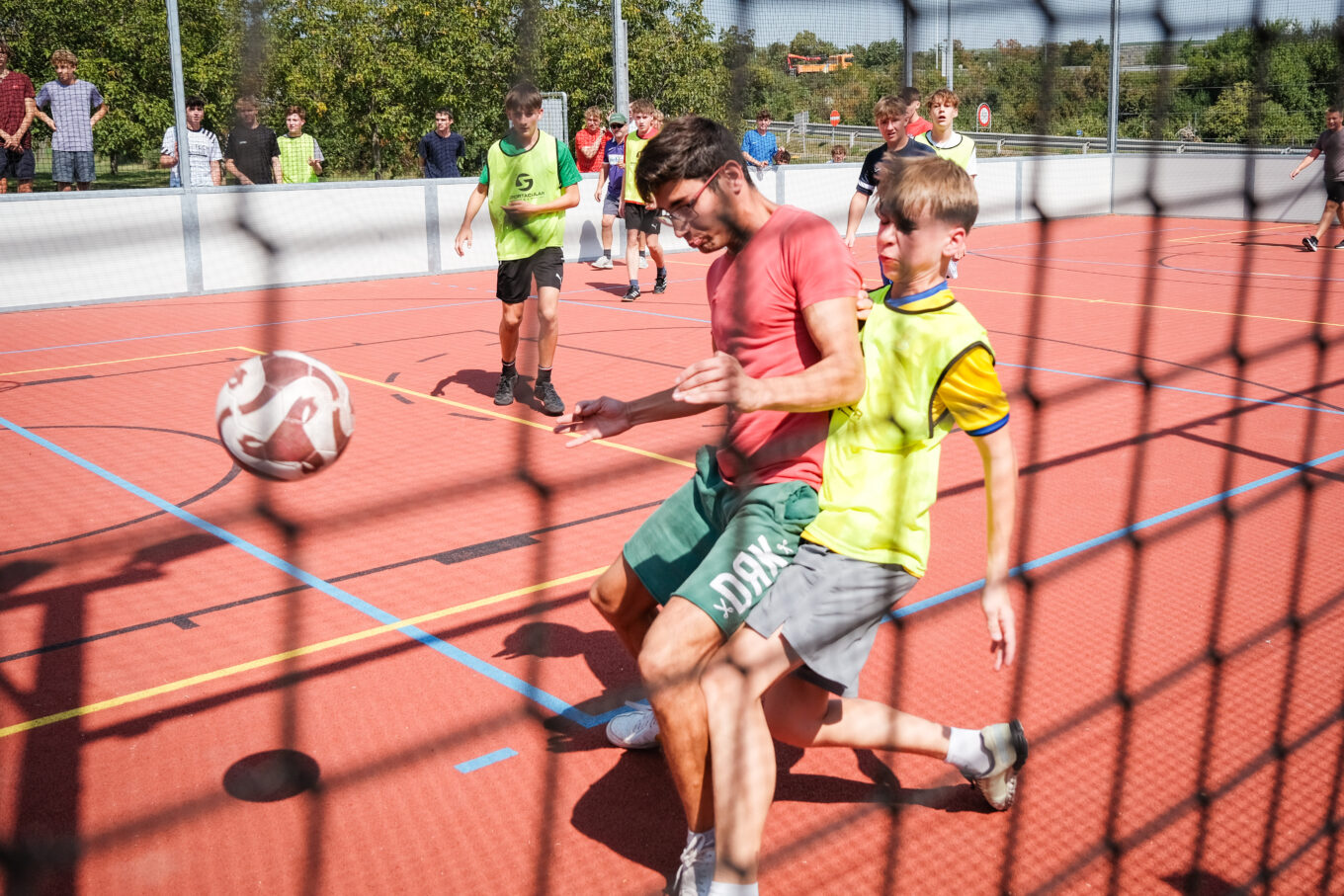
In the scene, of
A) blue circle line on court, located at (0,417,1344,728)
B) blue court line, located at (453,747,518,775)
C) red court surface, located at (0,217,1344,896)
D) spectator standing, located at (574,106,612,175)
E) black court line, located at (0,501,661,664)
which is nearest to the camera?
red court surface, located at (0,217,1344,896)

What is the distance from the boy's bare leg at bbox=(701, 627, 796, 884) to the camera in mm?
2307

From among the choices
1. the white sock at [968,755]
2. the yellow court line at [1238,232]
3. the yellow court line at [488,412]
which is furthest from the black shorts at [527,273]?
the yellow court line at [1238,232]

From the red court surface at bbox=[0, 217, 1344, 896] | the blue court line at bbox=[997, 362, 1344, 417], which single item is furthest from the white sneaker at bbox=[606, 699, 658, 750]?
the blue court line at bbox=[997, 362, 1344, 417]

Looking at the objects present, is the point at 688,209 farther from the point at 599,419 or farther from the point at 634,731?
the point at 634,731

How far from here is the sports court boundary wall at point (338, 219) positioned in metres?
2.57

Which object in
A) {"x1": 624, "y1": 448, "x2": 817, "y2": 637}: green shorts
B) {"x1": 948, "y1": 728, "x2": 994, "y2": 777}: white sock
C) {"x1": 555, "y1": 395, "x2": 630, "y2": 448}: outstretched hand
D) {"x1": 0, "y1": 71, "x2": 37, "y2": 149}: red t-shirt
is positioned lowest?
{"x1": 948, "y1": 728, "x2": 994, "y2": 777}: white sock

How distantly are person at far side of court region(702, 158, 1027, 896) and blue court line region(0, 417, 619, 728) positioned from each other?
0.96 metres

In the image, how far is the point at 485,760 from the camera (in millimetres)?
3076

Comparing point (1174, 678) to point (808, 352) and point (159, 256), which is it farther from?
point (159, 256)

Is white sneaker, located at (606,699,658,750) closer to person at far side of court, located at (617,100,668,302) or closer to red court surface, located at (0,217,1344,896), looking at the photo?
red court surface, located at (0,217,1344,896)

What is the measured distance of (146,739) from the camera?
3.15 meters

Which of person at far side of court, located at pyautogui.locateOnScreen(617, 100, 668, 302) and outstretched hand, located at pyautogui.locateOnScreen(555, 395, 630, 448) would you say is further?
person at far side of court, located at pyautogui.locateOnScreen(617, 100, 668, 302)

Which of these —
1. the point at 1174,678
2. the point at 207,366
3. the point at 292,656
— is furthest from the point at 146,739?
the point at 207,366

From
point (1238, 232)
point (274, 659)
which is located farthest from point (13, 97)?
point (1238, 232)
